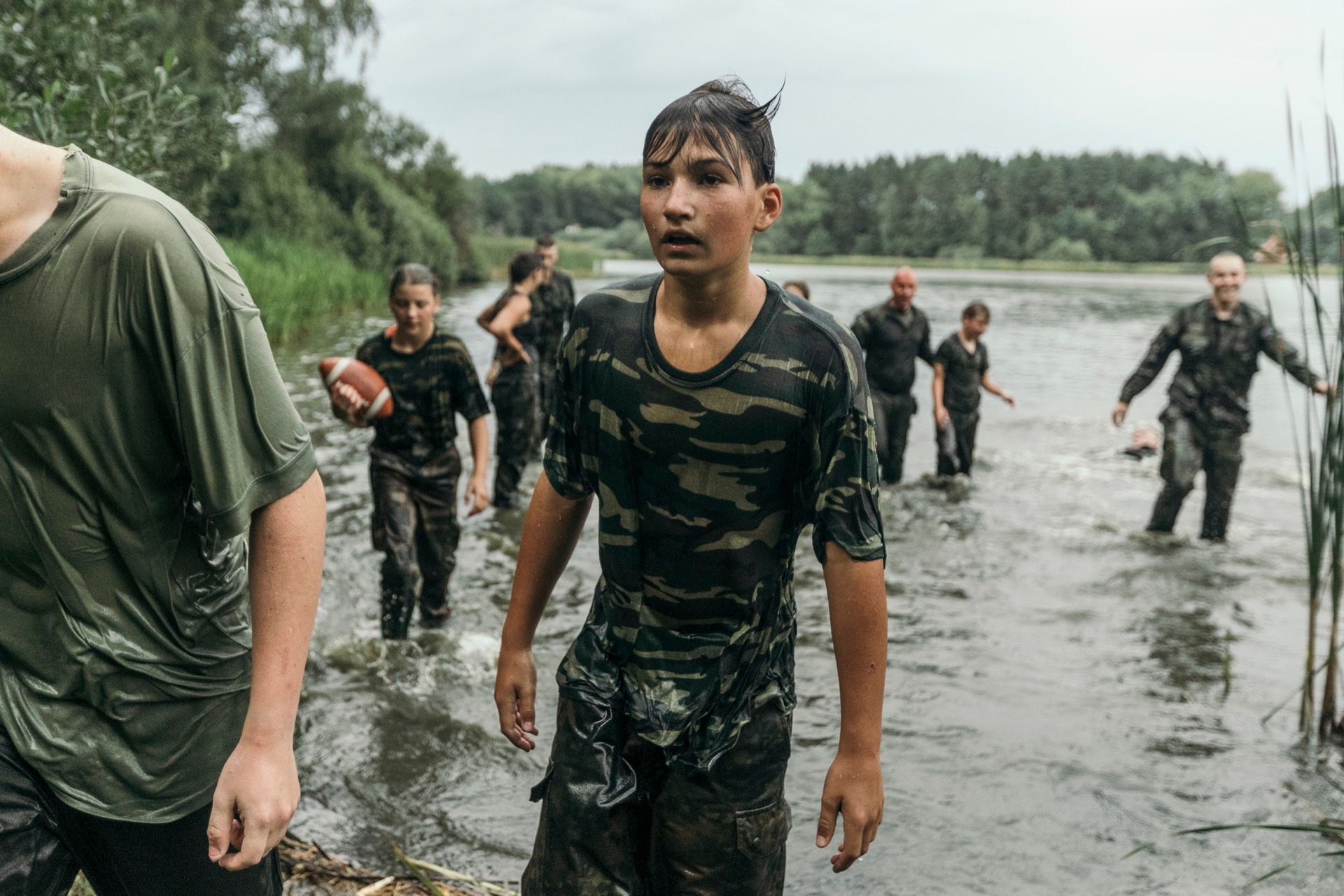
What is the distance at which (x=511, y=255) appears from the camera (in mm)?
68062

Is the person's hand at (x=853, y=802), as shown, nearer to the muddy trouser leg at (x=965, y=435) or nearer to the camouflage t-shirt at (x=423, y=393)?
the camouflage t-shirt at (x=423, y=393)

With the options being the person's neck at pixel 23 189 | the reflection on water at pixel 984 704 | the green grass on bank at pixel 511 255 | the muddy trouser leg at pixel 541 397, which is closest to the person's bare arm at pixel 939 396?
the reflection on water at pixel 984 704

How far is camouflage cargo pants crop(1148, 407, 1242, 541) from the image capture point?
395 inches

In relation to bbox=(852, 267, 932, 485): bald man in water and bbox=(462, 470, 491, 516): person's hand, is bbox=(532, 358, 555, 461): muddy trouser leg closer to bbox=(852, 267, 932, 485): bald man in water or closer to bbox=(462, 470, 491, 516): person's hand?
bbox=(852, 267, 932, 485): bald man in water

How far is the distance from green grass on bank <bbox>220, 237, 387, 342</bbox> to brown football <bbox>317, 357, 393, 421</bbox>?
9.56 meters

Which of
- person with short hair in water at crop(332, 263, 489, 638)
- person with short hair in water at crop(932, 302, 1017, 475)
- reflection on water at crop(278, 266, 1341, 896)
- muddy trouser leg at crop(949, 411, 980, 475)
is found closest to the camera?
reflection on water at crop(278, 266, 1341, 896)

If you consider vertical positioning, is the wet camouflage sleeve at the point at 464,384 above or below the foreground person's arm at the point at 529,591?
above

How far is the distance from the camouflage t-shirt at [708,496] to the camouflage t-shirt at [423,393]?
392cm

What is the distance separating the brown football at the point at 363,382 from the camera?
6.30 m

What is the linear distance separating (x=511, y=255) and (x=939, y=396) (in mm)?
57582

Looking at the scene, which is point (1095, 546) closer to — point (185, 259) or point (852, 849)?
point (852, 849)

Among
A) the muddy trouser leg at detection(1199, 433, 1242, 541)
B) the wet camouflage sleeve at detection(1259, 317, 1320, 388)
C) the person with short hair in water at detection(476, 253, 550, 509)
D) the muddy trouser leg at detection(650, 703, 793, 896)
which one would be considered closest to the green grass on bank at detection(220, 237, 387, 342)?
the person with short hair in water at detection(476, 253, 550, 509)

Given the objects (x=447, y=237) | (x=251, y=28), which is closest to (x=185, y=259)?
(x=251, y=28)

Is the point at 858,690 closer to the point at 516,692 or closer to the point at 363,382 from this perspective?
the point at 516,692
